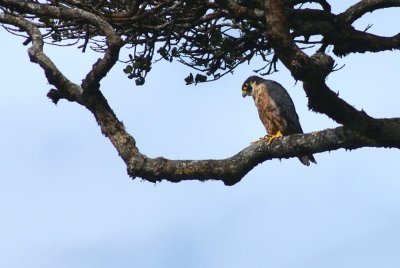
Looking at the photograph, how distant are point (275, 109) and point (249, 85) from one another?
0.90 meters

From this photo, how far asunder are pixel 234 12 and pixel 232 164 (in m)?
1.31

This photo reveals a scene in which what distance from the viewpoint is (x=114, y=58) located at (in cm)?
646

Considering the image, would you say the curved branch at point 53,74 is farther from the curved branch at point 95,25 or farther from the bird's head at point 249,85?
the bird's head at point 249,85

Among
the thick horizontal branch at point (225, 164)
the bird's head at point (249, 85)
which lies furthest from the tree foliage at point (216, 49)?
the bird's head at point (249, 85)

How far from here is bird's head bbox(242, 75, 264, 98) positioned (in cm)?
1132

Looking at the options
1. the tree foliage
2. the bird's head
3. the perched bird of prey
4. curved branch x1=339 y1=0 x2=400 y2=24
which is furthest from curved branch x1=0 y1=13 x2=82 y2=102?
the bird's head

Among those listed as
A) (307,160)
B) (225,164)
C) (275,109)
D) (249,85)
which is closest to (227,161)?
(225,164)

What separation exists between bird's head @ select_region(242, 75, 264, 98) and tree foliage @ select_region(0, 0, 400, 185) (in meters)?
1.93

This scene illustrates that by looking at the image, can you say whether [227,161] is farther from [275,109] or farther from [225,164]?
[275,109]

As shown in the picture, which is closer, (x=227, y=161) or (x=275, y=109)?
(x=227, y=161)

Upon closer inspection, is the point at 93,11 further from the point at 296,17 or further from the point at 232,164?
the point at 232,164

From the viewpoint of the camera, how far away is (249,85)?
449 inches

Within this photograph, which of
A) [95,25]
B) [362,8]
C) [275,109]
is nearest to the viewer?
[95,25]

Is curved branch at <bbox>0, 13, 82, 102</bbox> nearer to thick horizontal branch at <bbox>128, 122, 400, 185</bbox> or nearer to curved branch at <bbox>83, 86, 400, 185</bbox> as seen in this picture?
curved branch at <bbox>83, 86, 400, 185</bbox>
